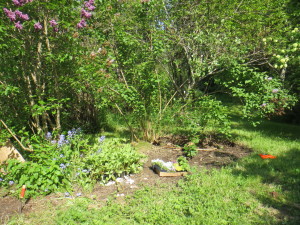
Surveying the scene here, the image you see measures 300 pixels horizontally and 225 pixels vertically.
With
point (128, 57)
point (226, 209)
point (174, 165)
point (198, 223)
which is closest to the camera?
point (198, 223)

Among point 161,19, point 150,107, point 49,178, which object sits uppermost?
point 161,19

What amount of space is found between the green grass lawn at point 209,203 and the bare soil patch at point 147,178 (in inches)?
6.2

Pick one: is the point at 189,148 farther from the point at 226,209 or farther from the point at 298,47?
the point at 298,47

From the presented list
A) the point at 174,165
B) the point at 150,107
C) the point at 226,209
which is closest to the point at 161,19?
the point at 150,107

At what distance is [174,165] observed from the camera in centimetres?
420

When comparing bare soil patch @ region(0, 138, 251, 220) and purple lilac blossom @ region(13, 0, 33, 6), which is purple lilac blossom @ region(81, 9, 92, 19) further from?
bare soil patch @ region(0, 138, 251, 220)

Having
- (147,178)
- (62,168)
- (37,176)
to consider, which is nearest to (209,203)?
(147,178)

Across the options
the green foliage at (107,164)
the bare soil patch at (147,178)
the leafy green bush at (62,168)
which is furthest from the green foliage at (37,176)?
the green foliage at (107,164)

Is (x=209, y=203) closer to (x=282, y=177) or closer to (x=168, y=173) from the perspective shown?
(x=168, y=173)

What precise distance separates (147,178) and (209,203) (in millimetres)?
1152

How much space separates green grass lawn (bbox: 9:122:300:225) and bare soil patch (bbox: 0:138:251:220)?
157mm

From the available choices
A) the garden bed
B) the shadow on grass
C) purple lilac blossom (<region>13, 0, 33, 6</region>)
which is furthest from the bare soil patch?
purple lilac blossom (<region>13, 0, 33, 6</region>)

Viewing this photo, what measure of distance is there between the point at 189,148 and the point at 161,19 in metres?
3.25

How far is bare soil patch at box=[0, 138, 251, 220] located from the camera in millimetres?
3158
